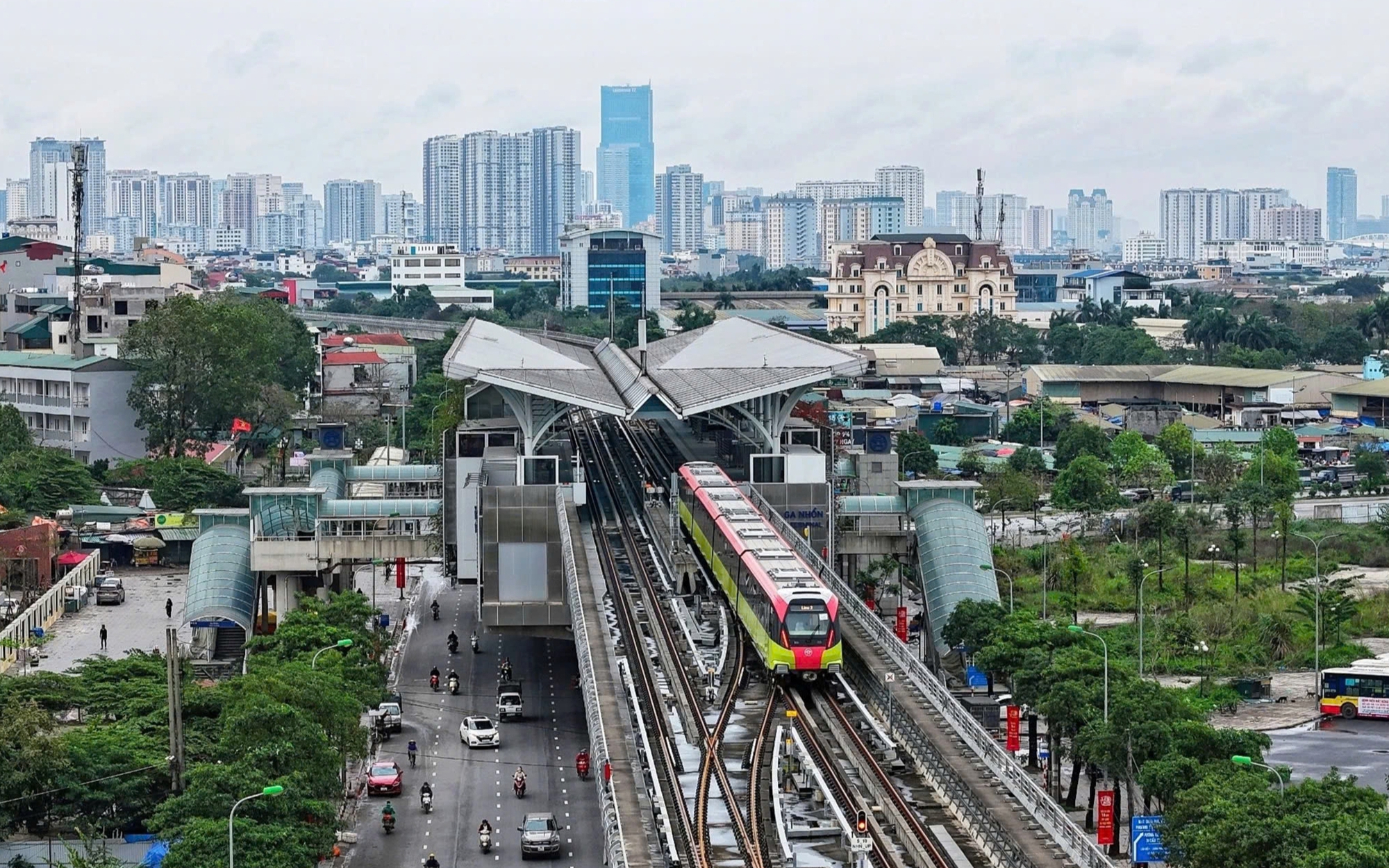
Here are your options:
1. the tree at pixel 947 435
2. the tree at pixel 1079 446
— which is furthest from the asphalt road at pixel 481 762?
the tree at pixel 947 435

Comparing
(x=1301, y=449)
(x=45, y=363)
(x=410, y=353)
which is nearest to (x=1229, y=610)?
(x=1301, y=449)

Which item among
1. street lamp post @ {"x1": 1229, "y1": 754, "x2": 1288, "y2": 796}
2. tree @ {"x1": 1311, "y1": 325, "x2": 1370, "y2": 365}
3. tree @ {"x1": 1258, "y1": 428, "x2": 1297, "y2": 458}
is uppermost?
tree @ {"x1": 1311, "y1": 325, "x2": 1370, "y2": 365}

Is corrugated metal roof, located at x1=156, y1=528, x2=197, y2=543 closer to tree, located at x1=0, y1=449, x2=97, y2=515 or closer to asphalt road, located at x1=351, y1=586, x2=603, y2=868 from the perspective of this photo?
tree, located at x1=0, y1=449, x2=97, y2=515

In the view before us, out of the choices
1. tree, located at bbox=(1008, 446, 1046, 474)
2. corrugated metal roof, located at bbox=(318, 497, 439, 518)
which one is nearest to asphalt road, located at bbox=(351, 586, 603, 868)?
corrugated metal roof, located at bbox=(318, 497, 439, 518)

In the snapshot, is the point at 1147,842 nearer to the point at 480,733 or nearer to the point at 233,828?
the point at 233,828

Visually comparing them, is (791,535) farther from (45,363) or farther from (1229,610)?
(45,363)

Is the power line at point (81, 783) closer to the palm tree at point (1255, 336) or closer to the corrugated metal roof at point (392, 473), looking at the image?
the corrugated metal roof at point (392, 473)

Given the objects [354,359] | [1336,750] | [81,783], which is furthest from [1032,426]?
[81,783]
